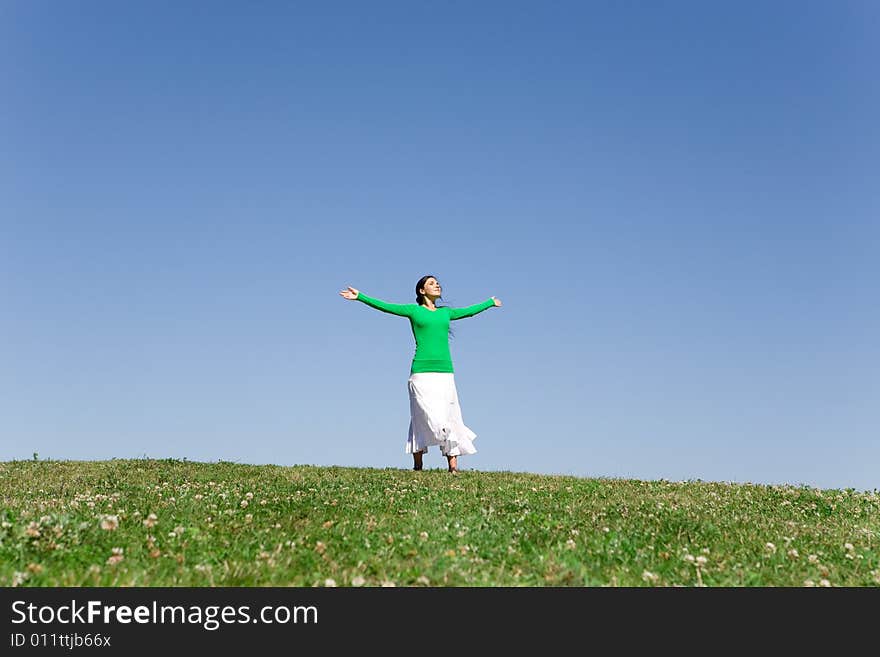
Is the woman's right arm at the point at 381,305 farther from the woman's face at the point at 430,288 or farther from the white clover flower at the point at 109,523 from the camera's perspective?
the white clover flower at the point at 109,523

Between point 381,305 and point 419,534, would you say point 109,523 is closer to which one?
point 419,534

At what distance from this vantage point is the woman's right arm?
2202cm

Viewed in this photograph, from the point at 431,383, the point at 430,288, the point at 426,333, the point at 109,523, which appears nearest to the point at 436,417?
the point at 431,383

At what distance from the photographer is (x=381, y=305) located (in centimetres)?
2238

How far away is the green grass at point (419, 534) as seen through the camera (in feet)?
27.8

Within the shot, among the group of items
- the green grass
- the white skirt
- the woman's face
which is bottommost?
the green grass

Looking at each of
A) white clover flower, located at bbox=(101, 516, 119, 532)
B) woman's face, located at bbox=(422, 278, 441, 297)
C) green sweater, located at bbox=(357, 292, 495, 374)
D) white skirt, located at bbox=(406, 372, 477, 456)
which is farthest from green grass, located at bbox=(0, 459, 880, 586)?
woman's face, located at bbox=(422, 278, 441, 297)

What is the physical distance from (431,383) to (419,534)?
11.6m

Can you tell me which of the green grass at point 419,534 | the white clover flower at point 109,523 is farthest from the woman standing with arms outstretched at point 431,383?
the white clover flower at point 109,523

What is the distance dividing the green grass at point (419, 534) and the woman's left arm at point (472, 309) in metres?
6.29

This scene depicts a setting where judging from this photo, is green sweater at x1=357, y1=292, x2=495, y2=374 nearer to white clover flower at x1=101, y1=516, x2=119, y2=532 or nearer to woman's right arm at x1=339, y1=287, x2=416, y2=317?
woman's right arm at x1=339, y1=287, x2=416, y2=317

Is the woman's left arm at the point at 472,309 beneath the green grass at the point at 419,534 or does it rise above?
above
